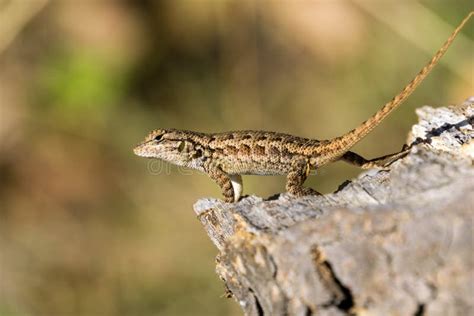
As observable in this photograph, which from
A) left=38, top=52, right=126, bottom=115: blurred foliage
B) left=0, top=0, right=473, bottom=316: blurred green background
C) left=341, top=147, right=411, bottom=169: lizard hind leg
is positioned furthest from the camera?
left=38, top=52, right=126, bottom=115: blurred foliage

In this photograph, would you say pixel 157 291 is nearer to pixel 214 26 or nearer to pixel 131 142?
pixel 131 142

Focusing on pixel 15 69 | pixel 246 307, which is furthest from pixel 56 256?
pixel 246 307

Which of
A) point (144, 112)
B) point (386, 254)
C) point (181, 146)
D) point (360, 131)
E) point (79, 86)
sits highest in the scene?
point (79, 86)

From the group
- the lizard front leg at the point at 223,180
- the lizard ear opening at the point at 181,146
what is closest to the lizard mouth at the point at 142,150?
the lizard ear opening at the point at 181,146

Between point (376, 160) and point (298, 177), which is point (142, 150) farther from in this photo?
point (376, 160)

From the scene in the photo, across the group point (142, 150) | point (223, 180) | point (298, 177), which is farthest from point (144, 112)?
point (298, 177)

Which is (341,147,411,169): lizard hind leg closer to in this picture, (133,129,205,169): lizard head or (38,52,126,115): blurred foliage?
(133,129,205,169): lizard head

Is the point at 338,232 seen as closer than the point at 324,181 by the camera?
Yes

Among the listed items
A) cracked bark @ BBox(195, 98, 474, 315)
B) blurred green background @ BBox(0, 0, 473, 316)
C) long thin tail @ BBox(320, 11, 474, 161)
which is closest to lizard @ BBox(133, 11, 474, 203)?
long thin tail @ BBox(320, 11, 474, 161)
